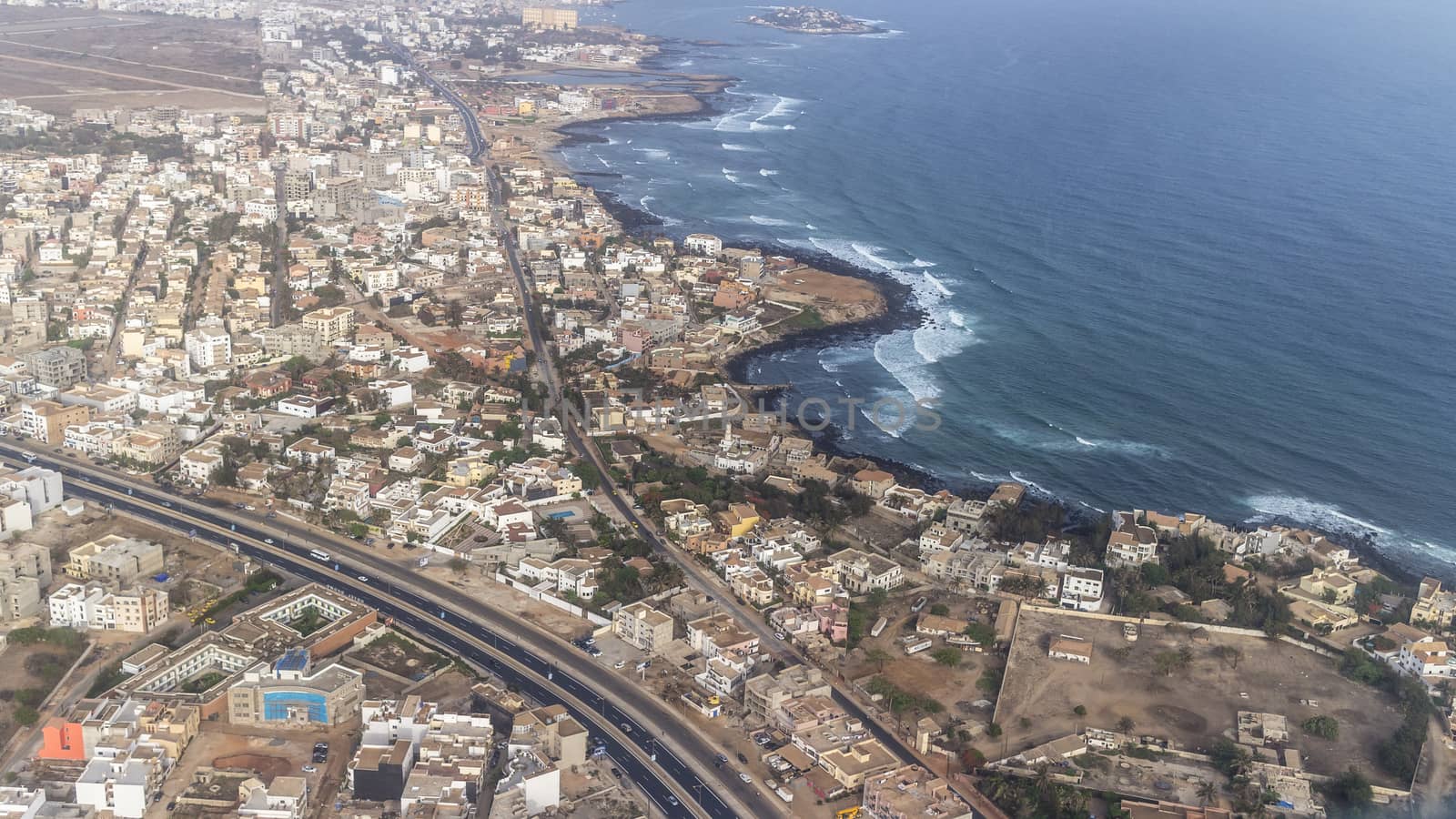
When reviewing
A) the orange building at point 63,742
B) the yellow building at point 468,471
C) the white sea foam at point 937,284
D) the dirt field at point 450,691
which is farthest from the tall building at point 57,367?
the white sea foam at point 937,284

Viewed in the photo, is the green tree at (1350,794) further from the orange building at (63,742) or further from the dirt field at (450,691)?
the orange building at (63,742)

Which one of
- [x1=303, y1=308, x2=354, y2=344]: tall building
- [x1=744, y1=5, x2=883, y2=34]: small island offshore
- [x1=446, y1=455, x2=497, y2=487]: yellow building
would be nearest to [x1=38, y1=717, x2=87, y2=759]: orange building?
[x1=446, y1=455, x2=497, y2=487]: yellow building

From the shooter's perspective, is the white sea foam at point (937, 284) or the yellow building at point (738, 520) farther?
the white sea foam at point (937, 284)

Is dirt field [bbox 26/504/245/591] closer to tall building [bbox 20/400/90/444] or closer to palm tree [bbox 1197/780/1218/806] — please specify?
tall building [bbox 20/400/90/444]

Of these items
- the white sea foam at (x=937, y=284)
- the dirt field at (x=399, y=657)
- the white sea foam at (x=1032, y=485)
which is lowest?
the dirt field at (x=399, y=657)

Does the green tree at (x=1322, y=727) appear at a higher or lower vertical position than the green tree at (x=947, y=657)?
higher

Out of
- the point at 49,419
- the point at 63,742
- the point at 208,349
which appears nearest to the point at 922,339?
the point at 208,349

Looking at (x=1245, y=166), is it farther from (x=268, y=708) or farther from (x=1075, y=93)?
(x=268, y=708)
